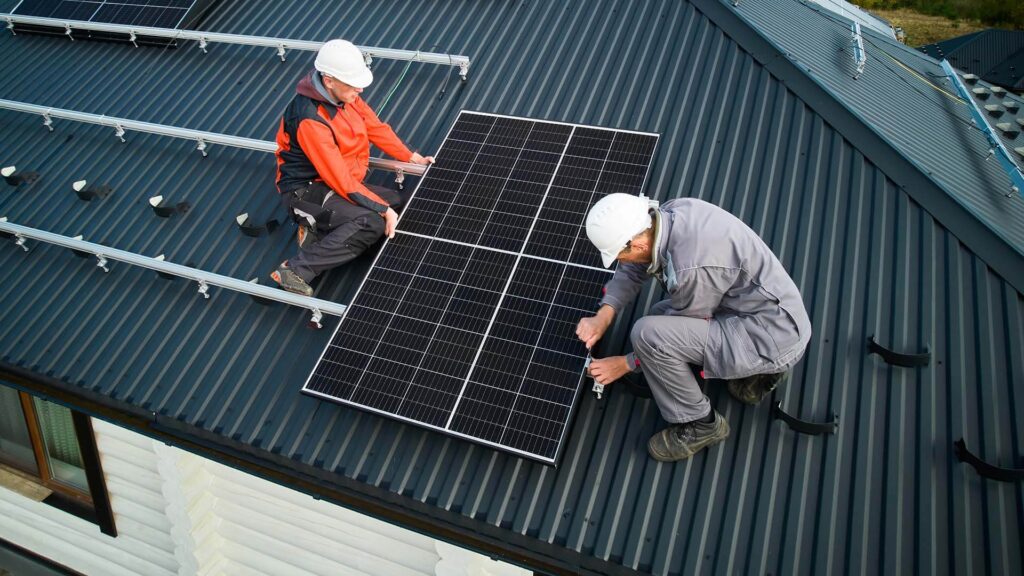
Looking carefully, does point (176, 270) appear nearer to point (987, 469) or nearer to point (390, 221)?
point (390, 221)

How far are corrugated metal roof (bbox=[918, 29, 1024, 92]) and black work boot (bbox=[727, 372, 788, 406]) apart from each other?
21596 millimetres

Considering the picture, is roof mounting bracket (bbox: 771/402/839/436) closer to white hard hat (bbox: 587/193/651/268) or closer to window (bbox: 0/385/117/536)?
white hard hat (bbox: 587/193/651/268)

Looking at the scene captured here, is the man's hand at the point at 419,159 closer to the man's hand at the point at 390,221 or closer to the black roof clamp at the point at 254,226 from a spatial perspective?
the man's hand at the point at 390,221

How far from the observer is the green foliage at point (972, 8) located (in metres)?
32.7

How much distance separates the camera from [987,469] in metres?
5.80

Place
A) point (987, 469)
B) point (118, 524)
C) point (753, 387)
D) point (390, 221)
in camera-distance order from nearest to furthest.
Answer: point (987, 469), point (753, 387), point (390, 221), point (118, 524)

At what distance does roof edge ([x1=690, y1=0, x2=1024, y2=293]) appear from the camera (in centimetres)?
691

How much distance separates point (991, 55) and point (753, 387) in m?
23.0

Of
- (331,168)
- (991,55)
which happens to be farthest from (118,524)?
(991,55)

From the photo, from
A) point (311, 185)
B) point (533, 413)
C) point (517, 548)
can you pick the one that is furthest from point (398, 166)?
point (517, 548)

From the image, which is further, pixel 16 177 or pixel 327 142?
pixel 16 177

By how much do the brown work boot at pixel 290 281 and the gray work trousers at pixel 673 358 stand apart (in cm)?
379

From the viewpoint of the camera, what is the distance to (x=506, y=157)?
26.8 ft

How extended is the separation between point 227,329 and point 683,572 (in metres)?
5.42
